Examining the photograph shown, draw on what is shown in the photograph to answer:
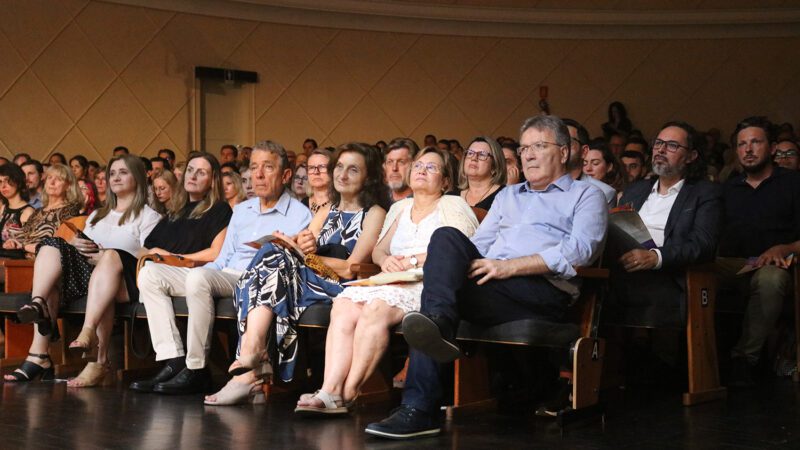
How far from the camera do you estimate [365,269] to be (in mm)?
3336

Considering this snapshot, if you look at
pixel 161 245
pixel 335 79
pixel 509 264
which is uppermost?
pixel 335 79

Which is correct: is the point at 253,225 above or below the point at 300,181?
below

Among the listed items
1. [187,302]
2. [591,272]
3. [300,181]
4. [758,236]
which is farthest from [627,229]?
[300,181]

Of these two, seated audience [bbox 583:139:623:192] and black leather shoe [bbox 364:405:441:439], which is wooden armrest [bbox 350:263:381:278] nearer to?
black leather shoe [bbox 364:405:441:439]

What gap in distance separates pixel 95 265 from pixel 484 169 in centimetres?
174

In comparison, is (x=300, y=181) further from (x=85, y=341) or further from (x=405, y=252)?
(x=405, y=252)

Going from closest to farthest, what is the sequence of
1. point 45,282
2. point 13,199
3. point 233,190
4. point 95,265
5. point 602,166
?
1. point 45,282
2. point 95,265
3. point 602,166
4. point 233,190
5. point 13,199

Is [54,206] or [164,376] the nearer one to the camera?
[164,376]

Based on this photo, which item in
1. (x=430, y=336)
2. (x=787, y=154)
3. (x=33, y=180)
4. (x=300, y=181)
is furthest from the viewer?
(x=33, y=180)

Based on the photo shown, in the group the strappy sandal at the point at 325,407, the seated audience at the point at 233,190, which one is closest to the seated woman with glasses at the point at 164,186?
the seated audience at the point at 233,190

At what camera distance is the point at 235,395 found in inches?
130

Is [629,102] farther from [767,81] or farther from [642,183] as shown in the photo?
[642,183]

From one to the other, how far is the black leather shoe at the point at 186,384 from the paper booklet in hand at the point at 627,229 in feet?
5.17

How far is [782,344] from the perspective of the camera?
149 inches
